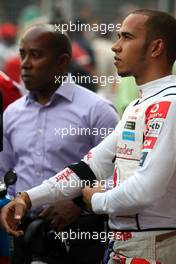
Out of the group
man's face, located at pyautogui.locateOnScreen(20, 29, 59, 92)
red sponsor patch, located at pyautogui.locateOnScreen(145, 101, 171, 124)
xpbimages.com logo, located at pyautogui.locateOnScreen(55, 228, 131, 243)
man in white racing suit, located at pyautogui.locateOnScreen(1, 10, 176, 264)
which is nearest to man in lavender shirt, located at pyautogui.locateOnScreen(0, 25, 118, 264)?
man's face, located at pyautogui.locateOnScreen(20, 29, 59, 92)

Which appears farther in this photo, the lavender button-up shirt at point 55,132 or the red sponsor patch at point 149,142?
the lavender button-up shirt at point 55,132

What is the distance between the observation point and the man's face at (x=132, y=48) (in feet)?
15.6

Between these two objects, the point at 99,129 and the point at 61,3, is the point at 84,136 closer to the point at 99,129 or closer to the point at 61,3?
the point at 99,129

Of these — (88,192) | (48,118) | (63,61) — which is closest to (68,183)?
(88,192)

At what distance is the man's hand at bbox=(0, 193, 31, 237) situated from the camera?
4852 millimetres

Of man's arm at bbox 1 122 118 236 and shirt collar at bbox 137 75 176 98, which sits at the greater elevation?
shirt collar at bbox 137 75 176 98

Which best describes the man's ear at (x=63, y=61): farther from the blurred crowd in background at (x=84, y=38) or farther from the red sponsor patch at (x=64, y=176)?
the red sponsor patch at (x=64, y=176)

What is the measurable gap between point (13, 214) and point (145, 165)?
856 mm

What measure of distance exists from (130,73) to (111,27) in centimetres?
212

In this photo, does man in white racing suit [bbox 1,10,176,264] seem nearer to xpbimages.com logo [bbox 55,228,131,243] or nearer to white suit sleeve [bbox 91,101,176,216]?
white suit sleeve [bbox 91,101,176,216]

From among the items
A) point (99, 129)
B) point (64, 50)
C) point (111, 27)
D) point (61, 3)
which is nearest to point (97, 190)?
point (99, 129)

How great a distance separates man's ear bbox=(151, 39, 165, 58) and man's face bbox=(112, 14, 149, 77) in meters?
0.04

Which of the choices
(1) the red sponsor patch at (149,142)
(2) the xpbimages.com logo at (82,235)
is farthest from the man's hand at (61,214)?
(1) the red sponsor patch at (149,142)

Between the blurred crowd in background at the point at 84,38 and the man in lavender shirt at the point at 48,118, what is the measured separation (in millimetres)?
331
